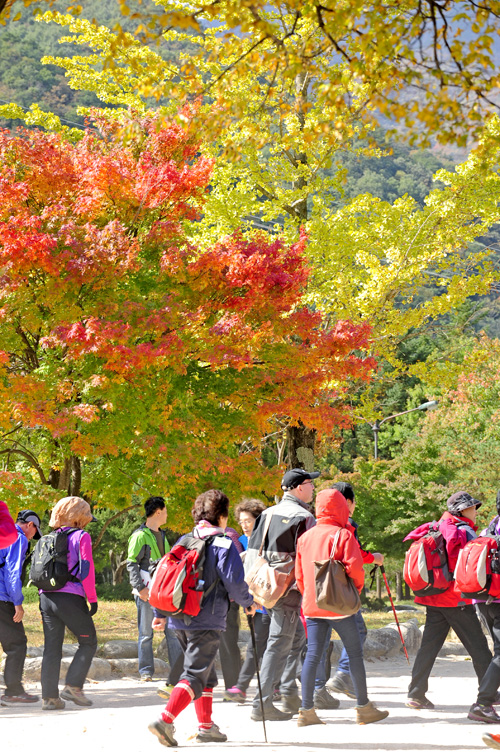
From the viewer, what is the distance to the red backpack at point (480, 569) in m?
5.73

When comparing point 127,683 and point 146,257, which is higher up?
point 146,257

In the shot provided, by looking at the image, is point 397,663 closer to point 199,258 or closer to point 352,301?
point 199,258

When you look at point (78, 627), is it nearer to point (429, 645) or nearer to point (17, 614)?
point (17, 614)

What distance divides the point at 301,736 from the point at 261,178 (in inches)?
435

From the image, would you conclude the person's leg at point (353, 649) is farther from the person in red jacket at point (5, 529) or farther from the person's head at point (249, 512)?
the person in red jacket at point (5, 529)

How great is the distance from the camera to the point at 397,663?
9602mm

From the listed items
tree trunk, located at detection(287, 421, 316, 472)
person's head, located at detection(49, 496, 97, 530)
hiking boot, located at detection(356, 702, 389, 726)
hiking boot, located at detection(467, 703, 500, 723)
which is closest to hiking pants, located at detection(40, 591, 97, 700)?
person's head, located at detection(49, 496, 97, 530)

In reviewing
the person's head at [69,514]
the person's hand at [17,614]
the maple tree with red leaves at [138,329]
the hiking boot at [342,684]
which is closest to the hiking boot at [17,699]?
the person's hand at [17,614]

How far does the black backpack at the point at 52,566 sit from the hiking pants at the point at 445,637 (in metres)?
3.03

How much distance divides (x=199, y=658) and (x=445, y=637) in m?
2.30

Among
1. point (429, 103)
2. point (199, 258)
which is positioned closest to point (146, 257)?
point (199, 258)

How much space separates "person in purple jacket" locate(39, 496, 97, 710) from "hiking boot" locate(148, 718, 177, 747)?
1589mm

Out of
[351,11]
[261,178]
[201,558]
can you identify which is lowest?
[201,558]

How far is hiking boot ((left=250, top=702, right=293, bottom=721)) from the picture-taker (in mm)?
5980
